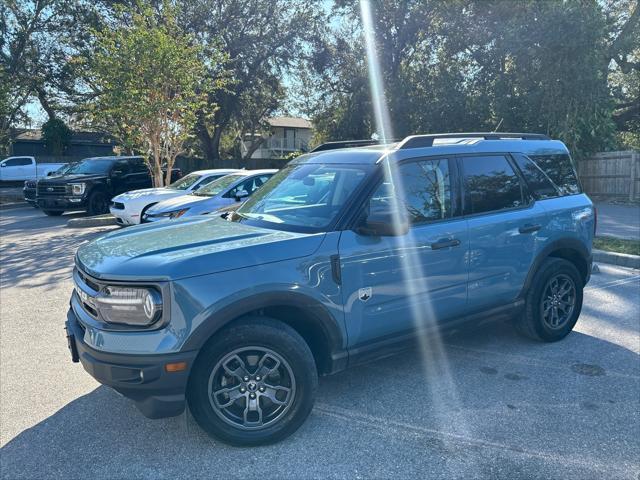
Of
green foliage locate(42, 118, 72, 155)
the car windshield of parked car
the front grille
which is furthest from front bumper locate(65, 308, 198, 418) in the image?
green foliage locate(42, 118, 72, 155)

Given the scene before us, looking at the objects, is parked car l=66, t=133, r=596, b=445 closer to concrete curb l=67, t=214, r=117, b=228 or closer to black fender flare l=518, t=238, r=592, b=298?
black fender flare l=518, t=238, r=592, b=298

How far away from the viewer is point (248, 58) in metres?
27.5

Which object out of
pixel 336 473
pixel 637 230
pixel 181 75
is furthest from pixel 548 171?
pixel 181 75

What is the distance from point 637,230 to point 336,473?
36.9ft

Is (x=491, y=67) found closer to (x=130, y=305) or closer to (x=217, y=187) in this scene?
(x=217, y=187)

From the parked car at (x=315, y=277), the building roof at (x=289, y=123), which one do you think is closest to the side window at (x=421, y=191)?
the parked car at (x=315, y=277)

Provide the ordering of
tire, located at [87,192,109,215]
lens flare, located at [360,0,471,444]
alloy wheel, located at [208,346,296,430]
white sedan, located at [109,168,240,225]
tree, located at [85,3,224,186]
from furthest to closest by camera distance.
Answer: tire, located at [87,192,109,215], tree, located at [85,3,224,186], white sedan, located at [109,168,240,225], lens flare, located at [360,0,471,444], alloy wheel, located at [208,346,296,430]

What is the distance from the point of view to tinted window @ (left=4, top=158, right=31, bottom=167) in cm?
2653

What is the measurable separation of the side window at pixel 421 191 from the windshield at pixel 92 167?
46.1 feet

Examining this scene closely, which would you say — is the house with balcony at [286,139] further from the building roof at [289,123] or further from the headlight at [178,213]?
the headlight at [178,213]

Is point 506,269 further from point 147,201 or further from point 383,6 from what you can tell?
point 383,6

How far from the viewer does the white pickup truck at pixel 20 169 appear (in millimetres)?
26219

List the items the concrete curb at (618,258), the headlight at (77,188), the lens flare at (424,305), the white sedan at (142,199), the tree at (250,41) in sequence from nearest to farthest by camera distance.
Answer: the lens flare at (424,305) < the concrete curb at (618,258) < the white sedan at (142,199) < the headlight at (77,188) < the tree at (250,41)

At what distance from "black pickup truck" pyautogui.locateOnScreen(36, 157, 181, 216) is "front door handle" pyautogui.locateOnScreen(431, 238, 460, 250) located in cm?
1393
